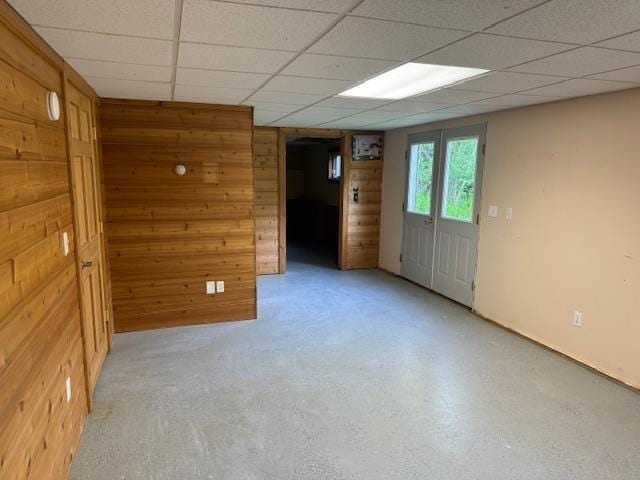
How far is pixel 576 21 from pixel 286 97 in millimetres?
2155

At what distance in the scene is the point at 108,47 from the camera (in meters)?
2.04

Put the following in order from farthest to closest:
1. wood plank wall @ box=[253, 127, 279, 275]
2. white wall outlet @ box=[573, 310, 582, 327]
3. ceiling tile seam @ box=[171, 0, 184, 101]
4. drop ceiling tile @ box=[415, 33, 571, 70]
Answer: wood plank wall @ box=[253, 127, 279, 275], white wall outlet @ box=[573, 310, 582, 327], drop ceiling tile @ box=[415, 33, 571, 70], ceiling tile seam @ box=[171, 0, 184, 101]

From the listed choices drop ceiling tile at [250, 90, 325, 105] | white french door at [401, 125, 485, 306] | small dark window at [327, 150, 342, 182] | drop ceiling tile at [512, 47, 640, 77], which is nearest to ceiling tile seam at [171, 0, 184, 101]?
drop ceiling tile at [250, 90, 325, 105]

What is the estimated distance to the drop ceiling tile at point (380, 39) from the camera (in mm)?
1708

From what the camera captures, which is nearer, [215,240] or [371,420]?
[371,420]

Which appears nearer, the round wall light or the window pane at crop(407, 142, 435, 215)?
the round wall light

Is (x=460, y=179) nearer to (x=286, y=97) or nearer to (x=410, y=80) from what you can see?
(x=410, y=80)

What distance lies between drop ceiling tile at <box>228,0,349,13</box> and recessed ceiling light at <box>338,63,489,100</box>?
0.91 meters

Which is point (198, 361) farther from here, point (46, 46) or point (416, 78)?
point (416, 78)

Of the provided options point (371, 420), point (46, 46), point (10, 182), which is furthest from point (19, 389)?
point (371, 420)

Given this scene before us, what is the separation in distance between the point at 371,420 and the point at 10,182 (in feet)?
7.31

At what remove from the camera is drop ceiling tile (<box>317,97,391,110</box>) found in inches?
135

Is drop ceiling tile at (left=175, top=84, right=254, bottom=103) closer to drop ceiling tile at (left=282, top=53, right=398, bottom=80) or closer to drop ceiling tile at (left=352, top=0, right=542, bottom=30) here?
drop ceiling tile at (left=282, top=53, right=398, bottom=80)

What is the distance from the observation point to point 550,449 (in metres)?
2.31
